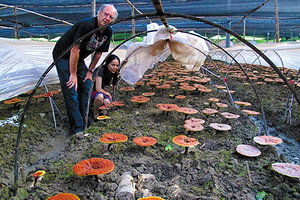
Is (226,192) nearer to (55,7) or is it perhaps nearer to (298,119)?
(298,119)

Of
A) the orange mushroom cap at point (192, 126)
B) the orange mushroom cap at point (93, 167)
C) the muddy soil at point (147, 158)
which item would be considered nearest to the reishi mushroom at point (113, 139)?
the muddy soil at point (147, 158)

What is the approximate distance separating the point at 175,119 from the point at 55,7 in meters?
6.92

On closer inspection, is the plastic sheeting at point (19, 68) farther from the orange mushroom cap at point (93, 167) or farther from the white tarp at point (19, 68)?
the orange mushroom cap at point (93, 167)

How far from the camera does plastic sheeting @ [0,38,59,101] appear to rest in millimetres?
2613

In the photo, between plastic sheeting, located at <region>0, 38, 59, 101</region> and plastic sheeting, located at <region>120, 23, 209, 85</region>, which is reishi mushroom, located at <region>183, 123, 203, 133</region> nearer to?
plastic sheeting, located at <region>120, 23, 209, 85</region>

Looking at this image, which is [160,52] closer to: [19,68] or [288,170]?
[19,68]

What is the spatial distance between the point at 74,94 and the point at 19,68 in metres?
0.81

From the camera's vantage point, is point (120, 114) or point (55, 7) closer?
point (120, 114)

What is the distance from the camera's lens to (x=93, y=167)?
171 centimetres

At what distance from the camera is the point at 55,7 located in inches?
303

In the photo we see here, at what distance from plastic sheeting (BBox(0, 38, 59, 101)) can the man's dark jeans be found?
445 millimetres

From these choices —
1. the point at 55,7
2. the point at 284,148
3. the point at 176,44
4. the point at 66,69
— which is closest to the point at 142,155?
the point at 66,69

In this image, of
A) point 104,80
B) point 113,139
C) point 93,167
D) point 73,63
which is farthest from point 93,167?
point 104,80

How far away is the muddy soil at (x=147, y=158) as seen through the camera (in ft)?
5.73
